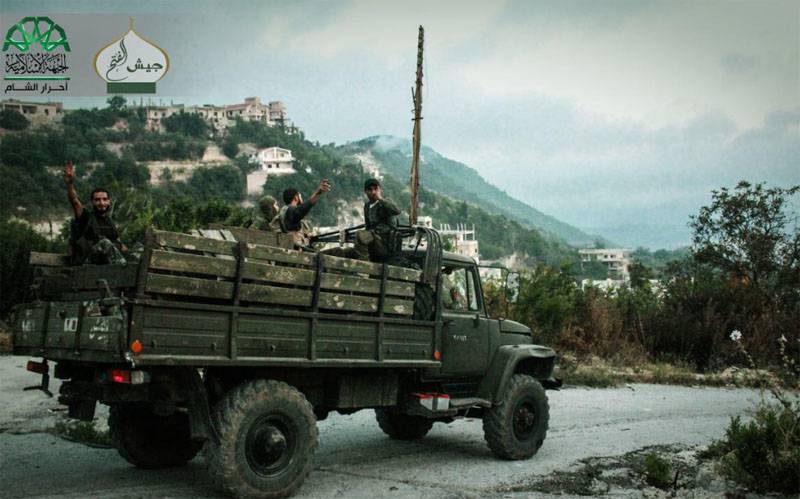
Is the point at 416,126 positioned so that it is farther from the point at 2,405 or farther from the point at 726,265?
the point at 726,265

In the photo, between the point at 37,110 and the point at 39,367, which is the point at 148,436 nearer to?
the point at 39,367

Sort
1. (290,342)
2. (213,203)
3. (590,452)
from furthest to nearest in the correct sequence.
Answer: (213,203) → (590,452) → (290,342)

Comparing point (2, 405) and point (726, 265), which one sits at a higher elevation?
point (726, 265)

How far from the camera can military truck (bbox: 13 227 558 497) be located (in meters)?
5.31

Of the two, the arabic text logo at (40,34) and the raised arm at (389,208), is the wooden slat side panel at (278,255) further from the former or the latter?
the arabic text logo at (40,34)

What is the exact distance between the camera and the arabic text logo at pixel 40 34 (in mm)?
8828

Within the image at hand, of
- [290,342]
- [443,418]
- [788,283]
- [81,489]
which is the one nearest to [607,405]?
[443,418]

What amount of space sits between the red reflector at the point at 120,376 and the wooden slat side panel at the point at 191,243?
960mm

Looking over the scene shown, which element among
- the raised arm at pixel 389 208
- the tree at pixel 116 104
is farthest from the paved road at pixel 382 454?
the tree at pixel 116 104

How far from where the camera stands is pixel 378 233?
7449 mm

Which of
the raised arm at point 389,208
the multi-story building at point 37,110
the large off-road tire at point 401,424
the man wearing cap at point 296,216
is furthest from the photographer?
the multi-story building at point 37,110

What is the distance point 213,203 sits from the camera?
38.3m

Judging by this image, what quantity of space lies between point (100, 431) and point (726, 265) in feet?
77.1

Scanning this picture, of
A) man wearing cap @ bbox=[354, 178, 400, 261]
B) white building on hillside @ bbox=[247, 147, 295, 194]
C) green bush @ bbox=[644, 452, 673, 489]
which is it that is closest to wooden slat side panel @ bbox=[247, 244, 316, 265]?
man wearing cap @ bbox=[354, 178, 400, 261]
